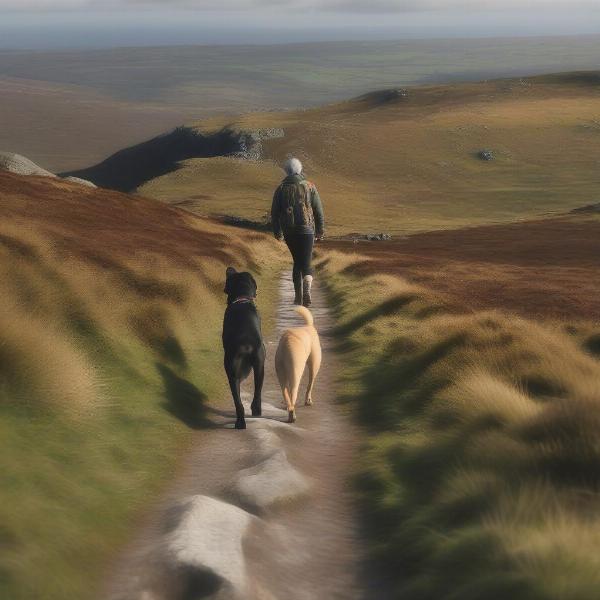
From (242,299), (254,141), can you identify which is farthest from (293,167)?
(254,141)

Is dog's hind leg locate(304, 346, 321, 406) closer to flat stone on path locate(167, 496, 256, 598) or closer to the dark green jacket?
flat stone on path locate(167, 496, 256, 598)

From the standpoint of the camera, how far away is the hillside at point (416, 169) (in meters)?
118

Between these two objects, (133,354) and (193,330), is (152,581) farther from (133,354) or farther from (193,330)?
(193,330)

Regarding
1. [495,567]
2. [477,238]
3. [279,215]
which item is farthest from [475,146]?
[495,567]

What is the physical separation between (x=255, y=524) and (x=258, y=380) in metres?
3.66

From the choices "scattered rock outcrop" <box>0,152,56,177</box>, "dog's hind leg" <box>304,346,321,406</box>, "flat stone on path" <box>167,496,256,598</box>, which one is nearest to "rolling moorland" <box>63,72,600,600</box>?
"dog's hind leg" <box>304,346,321,406</box>

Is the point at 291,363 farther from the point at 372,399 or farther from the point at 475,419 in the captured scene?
the point at 475,419

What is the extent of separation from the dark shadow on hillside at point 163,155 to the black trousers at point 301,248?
151 metres

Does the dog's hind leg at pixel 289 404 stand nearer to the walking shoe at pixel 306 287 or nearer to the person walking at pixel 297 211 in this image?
the person walking at pixel 297 211

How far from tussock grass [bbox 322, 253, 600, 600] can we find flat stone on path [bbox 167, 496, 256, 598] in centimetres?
110

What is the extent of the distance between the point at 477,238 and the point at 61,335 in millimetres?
54927

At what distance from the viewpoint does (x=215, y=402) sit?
12.3 m

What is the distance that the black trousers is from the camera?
18.0 meters

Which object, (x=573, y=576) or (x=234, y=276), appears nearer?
(x=573, y=576)
